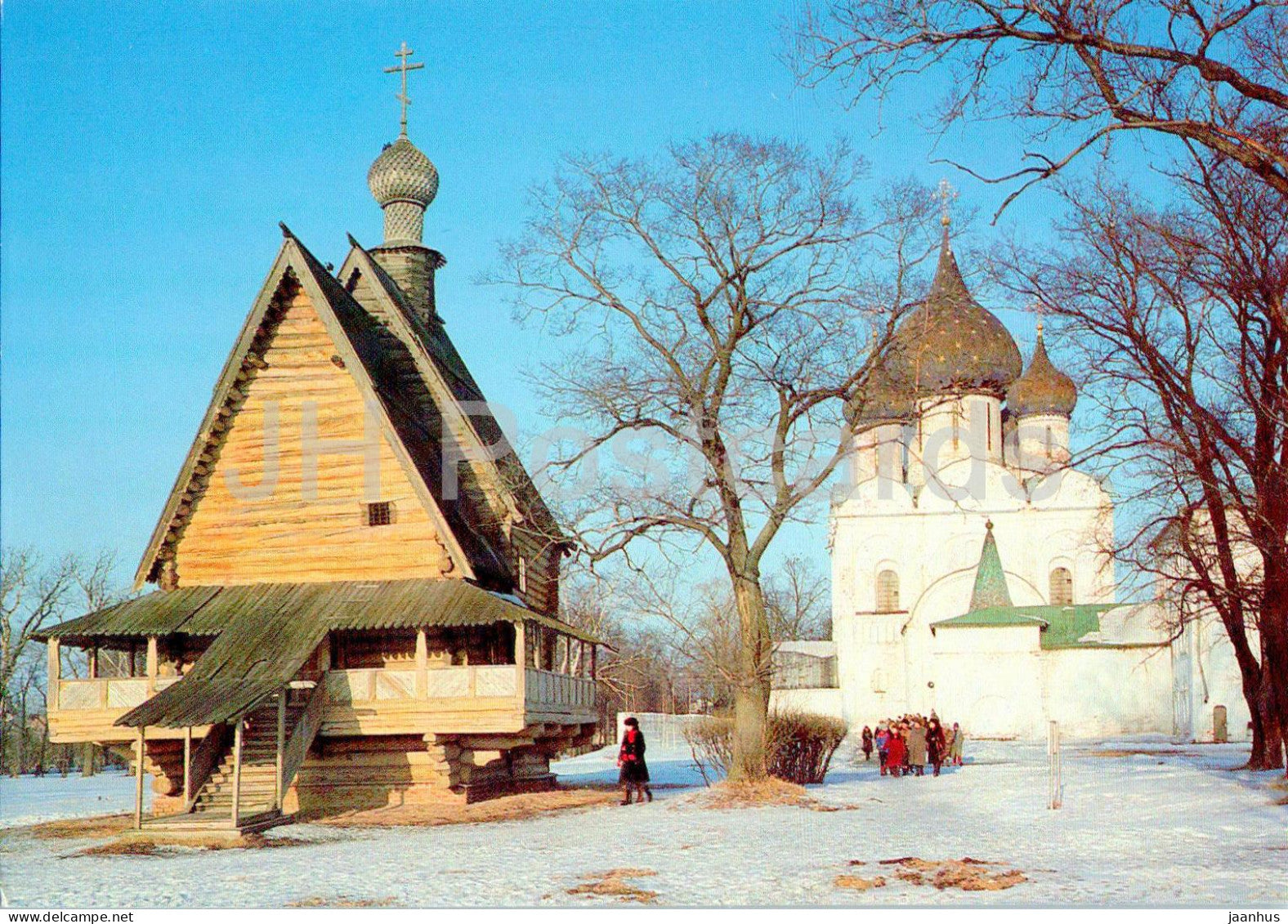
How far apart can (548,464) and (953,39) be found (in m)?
12.3

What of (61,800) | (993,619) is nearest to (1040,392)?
(993,619)

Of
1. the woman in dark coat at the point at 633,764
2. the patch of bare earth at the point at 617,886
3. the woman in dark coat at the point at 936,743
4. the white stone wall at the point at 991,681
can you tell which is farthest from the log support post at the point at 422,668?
the white stone wall at the point at 991,681

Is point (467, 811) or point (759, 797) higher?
point (759, 797)

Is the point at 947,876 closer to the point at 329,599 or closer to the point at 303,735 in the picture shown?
the point at 303,735

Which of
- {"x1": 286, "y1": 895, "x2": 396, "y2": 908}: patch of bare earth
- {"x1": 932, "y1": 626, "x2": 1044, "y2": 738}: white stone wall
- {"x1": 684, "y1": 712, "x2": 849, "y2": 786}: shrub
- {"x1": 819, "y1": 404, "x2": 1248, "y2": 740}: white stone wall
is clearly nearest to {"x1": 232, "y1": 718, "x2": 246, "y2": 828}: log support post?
{"x1": 286, "y1": 895, "x2": 396, "y2": 908}: patch of bare earth

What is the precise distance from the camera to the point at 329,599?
933 inches

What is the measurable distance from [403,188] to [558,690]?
12.7 meters

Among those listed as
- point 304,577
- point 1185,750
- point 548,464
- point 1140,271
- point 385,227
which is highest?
point 385,227

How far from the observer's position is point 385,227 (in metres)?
32.5

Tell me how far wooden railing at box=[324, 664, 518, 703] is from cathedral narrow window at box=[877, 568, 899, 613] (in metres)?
48.3

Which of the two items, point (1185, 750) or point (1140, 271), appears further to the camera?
point (1185, 750)

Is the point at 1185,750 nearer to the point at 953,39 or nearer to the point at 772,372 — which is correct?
the point at 772,372

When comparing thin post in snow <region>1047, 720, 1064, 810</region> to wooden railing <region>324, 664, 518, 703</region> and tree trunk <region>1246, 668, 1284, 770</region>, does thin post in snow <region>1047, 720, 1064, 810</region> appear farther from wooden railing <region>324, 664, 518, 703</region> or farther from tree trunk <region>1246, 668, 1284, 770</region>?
wooden railing <region>324, 664, 518, 703</region>

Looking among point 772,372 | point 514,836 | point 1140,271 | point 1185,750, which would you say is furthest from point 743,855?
point 1185,750
